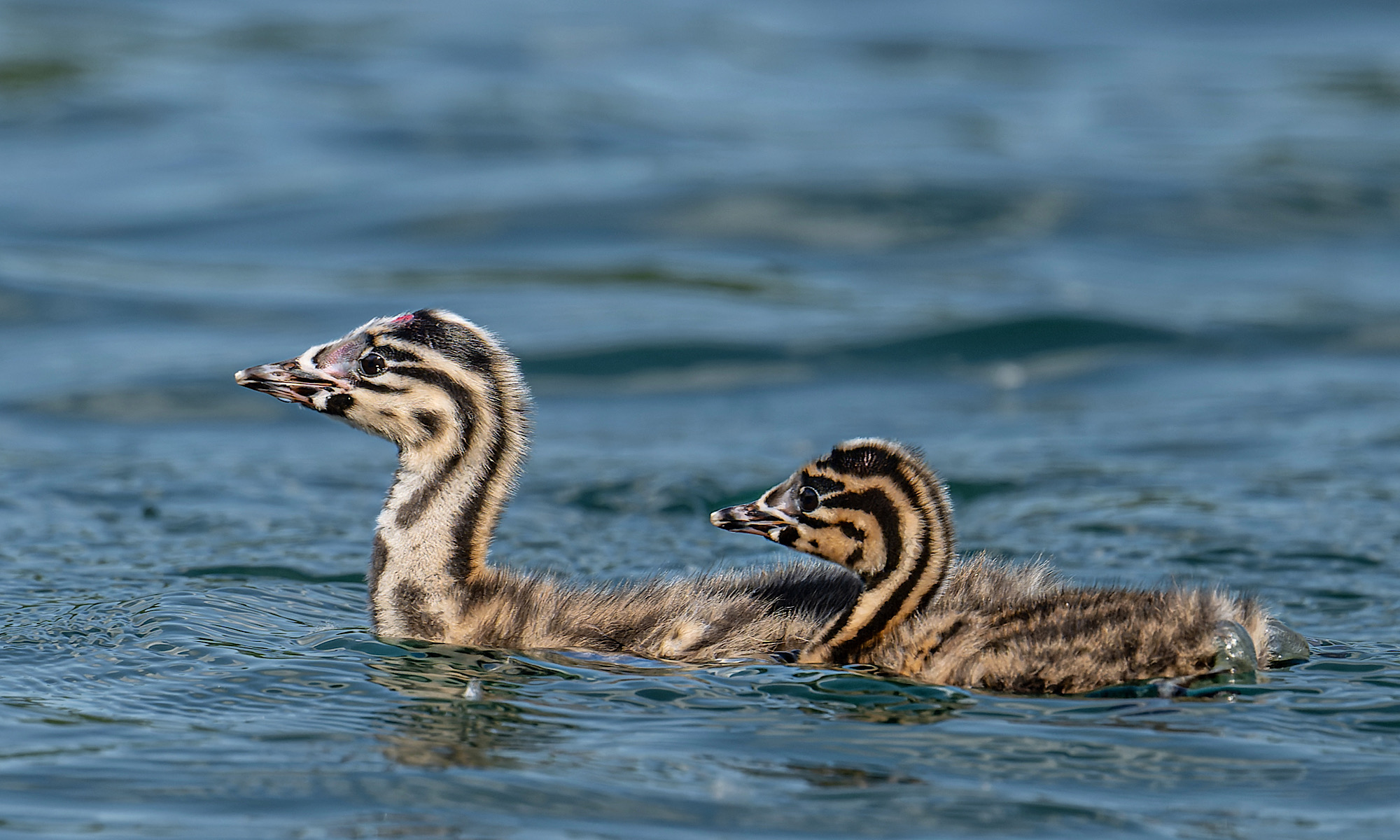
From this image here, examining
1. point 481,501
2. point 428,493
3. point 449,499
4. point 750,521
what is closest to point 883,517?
point 750,521

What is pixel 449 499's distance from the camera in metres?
9.80

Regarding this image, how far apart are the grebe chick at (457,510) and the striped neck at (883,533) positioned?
0.43 meters

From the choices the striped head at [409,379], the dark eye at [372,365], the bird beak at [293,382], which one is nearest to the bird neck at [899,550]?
the striped head at [409,379]

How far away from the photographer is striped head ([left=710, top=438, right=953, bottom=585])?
8938 mm

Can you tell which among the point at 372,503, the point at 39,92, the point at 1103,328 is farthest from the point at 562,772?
the point at 39,92

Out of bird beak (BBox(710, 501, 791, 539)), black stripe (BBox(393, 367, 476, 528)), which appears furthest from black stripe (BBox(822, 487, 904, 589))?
black stripe (BBox(393, 367, 476, 528))

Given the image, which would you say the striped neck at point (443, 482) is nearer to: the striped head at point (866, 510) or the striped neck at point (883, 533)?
the striped head at point (866, 510)

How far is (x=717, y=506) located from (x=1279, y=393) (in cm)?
591

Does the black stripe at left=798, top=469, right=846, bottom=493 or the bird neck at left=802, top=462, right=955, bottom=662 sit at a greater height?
the black stripe at left=798, top=469, right=846, bottom=493

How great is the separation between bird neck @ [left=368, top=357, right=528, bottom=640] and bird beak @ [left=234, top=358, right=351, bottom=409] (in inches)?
15.6

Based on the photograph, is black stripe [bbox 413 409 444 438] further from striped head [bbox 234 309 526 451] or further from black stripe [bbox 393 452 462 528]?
black stripe [bbox 393 452 462 528]

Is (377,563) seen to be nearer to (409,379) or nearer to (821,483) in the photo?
(409,379)

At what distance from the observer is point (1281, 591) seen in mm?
11555

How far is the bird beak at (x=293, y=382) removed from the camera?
9.80 m
